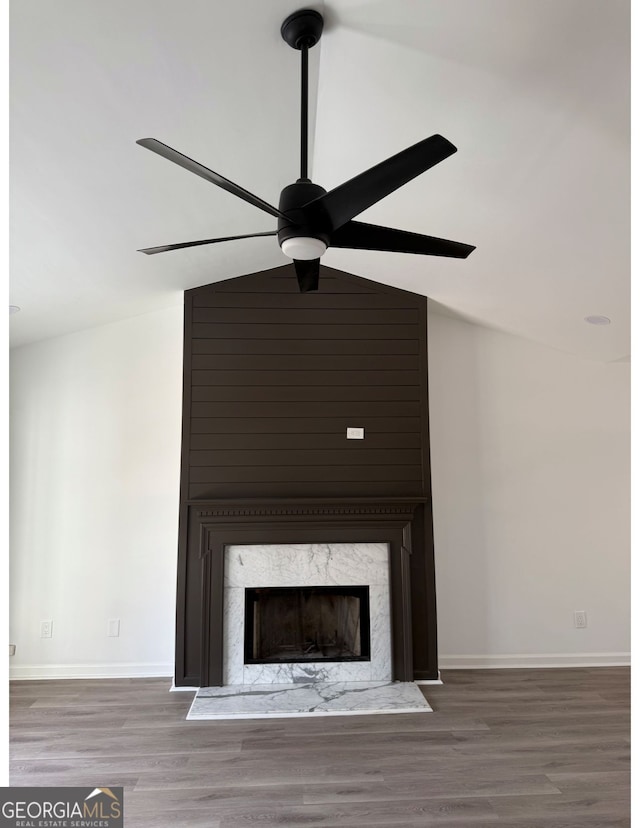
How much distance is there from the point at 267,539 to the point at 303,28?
3.19 metres

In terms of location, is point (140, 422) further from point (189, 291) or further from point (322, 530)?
point (322, 530)

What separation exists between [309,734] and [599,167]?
3.21 meters

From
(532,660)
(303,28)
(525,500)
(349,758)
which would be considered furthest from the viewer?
(525,500)

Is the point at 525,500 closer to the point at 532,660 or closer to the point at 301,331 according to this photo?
the point at 532,660

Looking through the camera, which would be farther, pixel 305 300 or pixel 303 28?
pixel 305 300

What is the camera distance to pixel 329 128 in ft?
10.2

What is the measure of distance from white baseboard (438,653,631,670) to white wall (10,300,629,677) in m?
0.01

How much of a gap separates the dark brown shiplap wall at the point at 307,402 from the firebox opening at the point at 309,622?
1.26 feet

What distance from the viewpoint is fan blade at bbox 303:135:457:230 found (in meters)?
1.87

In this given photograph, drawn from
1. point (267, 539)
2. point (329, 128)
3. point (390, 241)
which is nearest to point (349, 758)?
point (267, 539)

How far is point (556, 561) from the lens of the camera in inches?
198

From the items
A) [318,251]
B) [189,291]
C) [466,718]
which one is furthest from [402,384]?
[318,251]

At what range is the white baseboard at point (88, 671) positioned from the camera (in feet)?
15.3

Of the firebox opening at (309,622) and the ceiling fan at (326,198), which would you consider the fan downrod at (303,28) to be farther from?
the firebox opening at (309,622)
